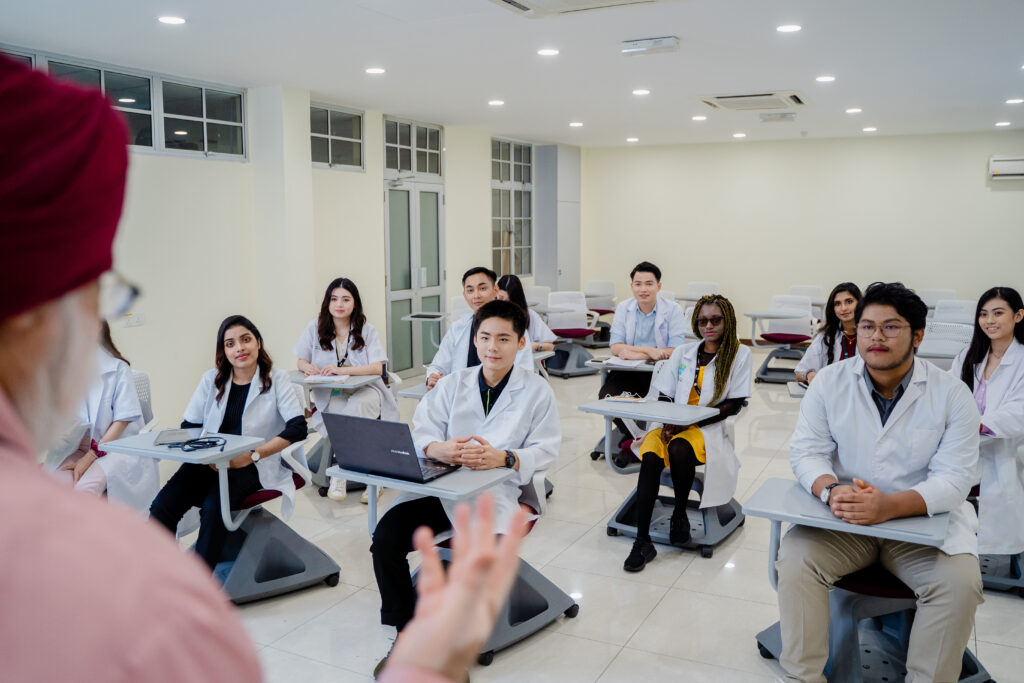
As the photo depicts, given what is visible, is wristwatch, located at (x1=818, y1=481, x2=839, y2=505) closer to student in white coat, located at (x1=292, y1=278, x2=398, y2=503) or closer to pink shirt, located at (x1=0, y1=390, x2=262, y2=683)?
pink shirt, located at (x1=0, y1=390, x2=262, y2=683)

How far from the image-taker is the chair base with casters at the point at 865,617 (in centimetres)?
304

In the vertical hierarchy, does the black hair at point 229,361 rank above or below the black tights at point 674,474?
above

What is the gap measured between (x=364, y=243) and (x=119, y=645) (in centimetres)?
882

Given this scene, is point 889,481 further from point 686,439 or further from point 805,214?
point 805,214

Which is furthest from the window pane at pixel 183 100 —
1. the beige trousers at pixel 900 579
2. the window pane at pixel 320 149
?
the beige trousers at pixel 900 579

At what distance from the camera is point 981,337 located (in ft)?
13.7

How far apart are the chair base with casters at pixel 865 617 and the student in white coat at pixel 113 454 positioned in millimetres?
3135

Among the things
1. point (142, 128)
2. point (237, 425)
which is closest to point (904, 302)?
point (237, 425)

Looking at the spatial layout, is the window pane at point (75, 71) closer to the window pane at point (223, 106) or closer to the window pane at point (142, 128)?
the window pane at point (142, 128)

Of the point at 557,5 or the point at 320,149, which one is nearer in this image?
the point at 557,5

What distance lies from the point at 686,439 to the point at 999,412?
59.2 inches

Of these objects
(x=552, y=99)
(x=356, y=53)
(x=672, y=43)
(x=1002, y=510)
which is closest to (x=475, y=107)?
(x=552, y=99)

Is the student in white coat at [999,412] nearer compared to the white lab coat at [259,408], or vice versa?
the student in white coat at [999,412]

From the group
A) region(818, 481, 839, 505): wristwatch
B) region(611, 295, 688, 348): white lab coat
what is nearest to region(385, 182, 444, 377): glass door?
region(611, 295, 688, 348): white lab coat
